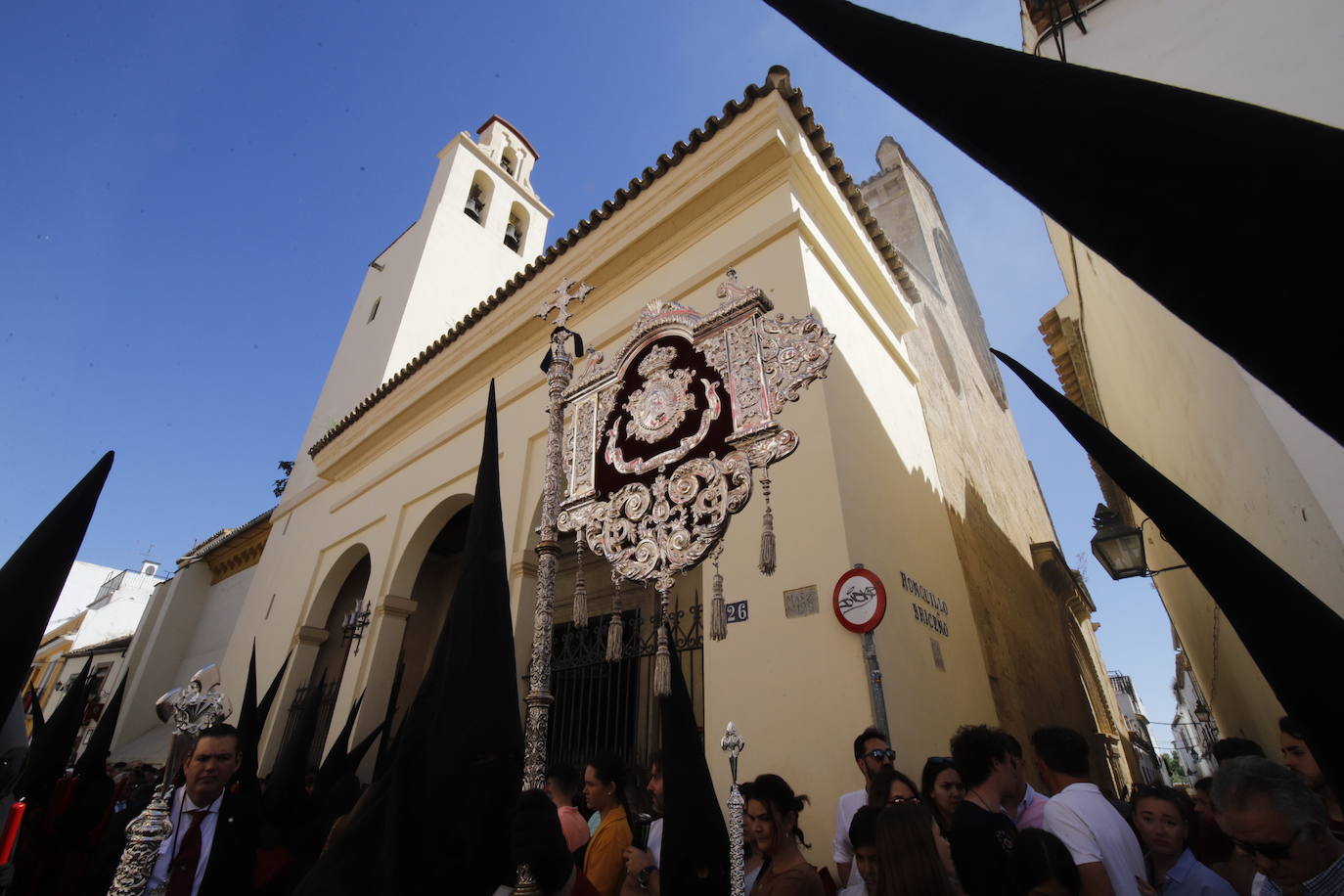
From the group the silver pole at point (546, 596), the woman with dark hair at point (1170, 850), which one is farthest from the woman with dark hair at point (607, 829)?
the woman with dark hair at point (1170, 850)

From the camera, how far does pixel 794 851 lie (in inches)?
103

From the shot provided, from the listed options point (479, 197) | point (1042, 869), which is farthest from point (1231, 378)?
point (479, 197)

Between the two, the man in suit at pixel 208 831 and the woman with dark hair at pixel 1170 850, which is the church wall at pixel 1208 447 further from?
the man in suit at pixel 208 831

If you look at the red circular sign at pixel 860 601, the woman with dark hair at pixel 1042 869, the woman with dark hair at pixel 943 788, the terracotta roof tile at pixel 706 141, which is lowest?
the woman with dark hair at pixel 1042 869

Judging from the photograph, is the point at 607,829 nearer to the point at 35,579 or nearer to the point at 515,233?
the point at 35,579

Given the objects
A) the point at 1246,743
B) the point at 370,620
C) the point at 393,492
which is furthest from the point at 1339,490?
the point at 393,492

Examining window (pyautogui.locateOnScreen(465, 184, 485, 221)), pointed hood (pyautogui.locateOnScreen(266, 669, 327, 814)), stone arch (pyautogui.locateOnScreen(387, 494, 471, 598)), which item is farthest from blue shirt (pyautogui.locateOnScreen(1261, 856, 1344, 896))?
window (pyautogui.locateOnScreen(465, 184, 485, 221))

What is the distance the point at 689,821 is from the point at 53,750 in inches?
205

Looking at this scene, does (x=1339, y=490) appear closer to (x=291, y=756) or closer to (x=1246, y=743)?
(x=1246, y=743)

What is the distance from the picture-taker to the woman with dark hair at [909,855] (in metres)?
1.97

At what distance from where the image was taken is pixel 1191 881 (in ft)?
8.23

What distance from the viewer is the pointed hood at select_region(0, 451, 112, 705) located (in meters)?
1.92

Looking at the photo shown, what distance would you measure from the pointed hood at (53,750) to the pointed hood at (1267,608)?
249 inches

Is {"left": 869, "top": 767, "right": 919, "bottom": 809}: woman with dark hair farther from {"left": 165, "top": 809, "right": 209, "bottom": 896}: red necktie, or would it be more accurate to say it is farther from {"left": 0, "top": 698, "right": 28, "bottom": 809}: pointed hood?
{"left": 0, "top": 698, "right": 28, "bottom": 809}: pointed hood
